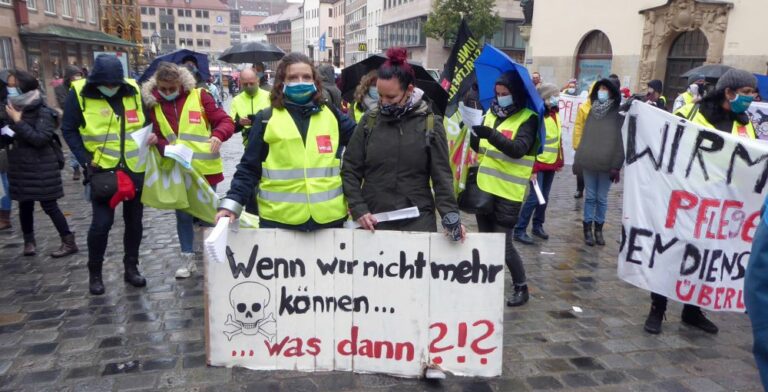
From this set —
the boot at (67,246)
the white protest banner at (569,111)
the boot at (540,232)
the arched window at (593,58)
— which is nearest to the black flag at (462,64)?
the boot at (540,232)

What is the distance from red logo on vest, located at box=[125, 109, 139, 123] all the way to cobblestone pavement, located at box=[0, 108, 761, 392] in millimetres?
1436

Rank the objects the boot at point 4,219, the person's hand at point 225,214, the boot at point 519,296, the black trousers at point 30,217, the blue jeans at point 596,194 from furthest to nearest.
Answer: the boot at point 4,219, the blue jeans at point 596,194, the black trousers at point 30,217, the boot at point 519,296, the person's hand at point 225,214

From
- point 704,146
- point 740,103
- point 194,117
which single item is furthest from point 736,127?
point 194,117

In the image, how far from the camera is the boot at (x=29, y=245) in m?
5.98

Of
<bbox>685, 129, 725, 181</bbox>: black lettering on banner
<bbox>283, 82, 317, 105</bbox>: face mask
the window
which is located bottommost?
<bbox>685, 129, 725, 181</bbox>: black lettering on banner

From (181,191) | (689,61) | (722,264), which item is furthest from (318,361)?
(689,61)

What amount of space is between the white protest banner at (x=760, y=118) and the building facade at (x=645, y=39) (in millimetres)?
10463

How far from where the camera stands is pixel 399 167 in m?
3.52

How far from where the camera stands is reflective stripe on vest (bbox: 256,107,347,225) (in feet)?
11.3

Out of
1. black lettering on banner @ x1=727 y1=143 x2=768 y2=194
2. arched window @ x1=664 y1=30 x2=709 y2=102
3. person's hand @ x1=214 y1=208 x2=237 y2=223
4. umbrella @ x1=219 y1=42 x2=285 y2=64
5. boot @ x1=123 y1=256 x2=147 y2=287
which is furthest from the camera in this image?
arched window @ x1=664 y1=30 x2=709 y2=102

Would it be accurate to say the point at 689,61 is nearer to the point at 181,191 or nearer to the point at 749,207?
the point at 749,207

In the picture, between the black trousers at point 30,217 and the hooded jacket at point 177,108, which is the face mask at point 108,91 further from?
the black trousers at point 30,217

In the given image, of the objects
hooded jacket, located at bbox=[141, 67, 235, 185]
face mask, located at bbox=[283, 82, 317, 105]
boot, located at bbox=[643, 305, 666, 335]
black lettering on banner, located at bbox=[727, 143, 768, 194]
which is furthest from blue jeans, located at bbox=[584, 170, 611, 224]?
face mask, located at bbox=[283, 82, 317, 105]

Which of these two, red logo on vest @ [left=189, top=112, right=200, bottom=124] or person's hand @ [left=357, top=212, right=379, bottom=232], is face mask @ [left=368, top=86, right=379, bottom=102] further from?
person's hand @ [left=357, top=212, right=379, bottom=232]
